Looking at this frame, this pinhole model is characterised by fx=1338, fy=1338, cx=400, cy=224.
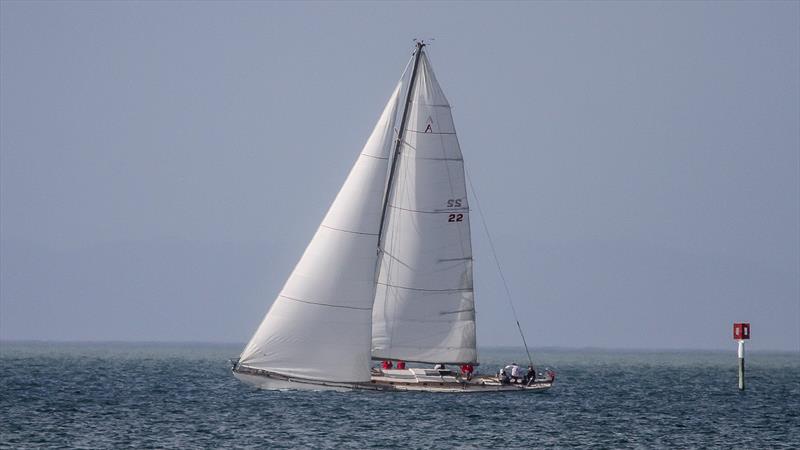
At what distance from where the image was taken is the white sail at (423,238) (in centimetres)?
5975

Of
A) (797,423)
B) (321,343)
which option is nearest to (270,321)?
(321,343)

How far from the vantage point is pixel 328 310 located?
5644 centimetres

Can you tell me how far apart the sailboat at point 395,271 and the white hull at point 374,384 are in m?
0.05

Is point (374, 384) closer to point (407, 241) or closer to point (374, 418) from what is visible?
point (374, 418)

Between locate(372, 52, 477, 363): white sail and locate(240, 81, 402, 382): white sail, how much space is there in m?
2.42

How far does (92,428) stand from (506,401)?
22425 mm

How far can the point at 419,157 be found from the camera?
59781 millimetres

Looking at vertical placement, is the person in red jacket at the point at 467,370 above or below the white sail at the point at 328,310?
below

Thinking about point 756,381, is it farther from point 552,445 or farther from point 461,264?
point 552,445

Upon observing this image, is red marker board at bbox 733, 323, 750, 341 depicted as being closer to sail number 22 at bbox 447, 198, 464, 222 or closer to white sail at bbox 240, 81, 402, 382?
sail number 22 at bbox 447, 198, 464, 222

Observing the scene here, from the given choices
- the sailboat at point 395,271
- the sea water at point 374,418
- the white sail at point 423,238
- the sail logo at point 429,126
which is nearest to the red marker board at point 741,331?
the sea water at point 374,418

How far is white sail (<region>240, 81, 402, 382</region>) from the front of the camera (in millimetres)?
56281

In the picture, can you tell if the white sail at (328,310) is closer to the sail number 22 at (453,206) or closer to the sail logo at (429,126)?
the sail number 22 at (453,206)

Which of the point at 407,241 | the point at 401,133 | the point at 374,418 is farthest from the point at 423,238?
the point at 374,418
